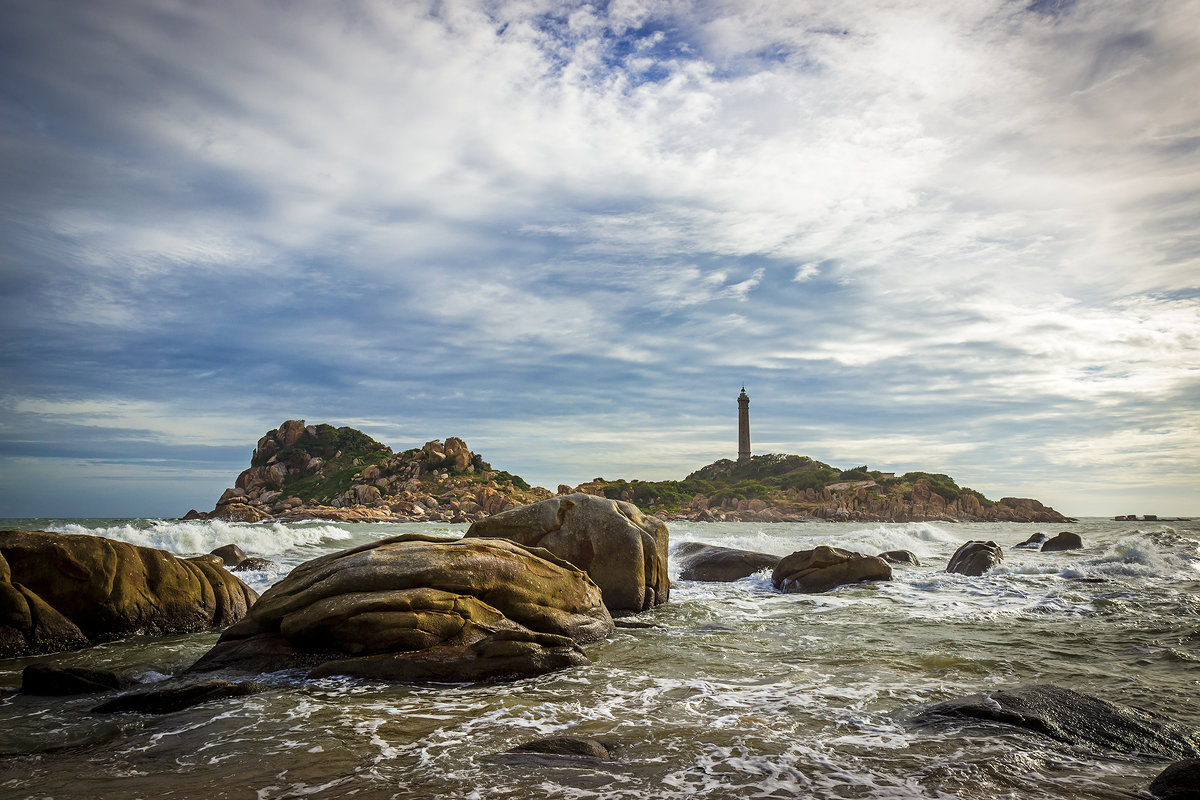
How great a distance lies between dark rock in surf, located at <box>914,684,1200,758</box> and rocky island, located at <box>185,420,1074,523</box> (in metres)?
72.5

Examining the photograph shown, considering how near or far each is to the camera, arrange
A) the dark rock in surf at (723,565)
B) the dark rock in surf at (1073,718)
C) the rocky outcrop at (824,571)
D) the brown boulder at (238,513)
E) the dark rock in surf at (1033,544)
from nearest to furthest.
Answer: the dark rock in surf at (1073,718), the rocky outcrop at (824,571), the dark rock in surf at (723,565), the dark rock in surf at (1033,544), the brown boulder at (238,513)

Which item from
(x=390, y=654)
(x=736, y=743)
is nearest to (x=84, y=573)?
(x=390, y=654)

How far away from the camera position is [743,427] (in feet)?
414

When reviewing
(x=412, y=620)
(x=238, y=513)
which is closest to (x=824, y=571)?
(x=412, y=620)

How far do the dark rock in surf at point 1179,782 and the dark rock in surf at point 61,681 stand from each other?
10.4 m

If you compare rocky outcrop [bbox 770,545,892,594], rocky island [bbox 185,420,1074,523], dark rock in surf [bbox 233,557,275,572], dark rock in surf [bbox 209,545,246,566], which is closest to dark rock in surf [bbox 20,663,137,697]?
dark rock in surf [bbox 233,557,275,572]

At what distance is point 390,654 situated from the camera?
28.9 feet

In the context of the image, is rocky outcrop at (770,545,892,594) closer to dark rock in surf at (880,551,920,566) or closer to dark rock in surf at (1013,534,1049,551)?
dark rock in surf at (880,551,920,566)

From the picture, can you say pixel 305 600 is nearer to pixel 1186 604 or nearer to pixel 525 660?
pixel 525 660

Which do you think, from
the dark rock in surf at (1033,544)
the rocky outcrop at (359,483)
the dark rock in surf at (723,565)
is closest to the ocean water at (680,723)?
the dark rock in surf at (723,565)

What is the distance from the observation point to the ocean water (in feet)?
17.0

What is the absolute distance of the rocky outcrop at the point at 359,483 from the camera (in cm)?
7956

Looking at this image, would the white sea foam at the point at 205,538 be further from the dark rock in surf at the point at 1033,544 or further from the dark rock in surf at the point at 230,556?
the dark rock in surf at the point at 1033,544

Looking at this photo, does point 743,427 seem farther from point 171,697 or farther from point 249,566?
point 171,697
